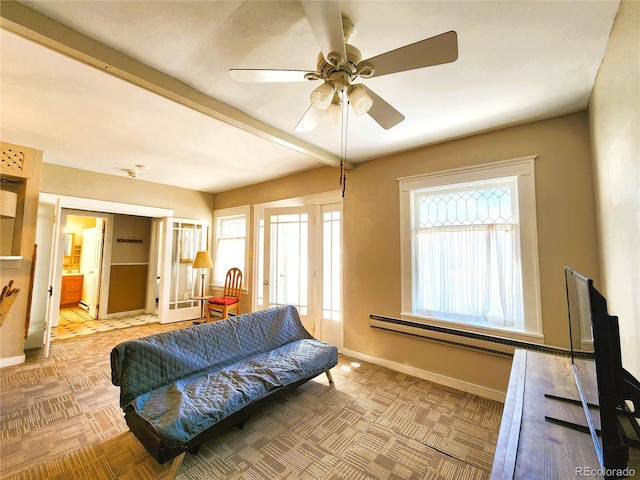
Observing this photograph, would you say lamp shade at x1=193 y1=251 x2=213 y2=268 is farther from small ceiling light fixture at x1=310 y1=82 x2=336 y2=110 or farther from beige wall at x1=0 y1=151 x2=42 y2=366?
small ceiling light fixture at x1=310 y1=82 x2=336 y2=110

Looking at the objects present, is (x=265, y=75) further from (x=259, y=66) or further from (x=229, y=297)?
(x=229, y=297)

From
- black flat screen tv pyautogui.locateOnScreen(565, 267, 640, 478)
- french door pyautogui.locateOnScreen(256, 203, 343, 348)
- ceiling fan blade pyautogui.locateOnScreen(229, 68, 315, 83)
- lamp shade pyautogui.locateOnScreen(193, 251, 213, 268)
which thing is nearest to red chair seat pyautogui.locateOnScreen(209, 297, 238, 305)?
lamp shade pyautogui.locateOnScreen(193, 251, 213, 268)

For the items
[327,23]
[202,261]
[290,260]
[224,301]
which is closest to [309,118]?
[327,23]

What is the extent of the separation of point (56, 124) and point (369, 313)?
3886 millimetres

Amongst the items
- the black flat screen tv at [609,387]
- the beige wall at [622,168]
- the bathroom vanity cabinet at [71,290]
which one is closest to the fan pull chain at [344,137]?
the beige wall at [622,168]

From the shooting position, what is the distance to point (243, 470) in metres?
1.68

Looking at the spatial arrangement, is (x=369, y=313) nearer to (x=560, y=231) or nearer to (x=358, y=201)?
(x=358, y=201)

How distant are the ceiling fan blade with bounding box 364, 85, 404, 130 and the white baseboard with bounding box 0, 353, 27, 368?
4.67 meters

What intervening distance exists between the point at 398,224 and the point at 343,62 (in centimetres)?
212

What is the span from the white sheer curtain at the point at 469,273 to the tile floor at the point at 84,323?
504cm

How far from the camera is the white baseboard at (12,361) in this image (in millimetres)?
3055

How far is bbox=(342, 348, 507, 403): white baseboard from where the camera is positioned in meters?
2.54

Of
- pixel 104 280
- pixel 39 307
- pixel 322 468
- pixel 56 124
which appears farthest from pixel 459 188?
pixel 104 280

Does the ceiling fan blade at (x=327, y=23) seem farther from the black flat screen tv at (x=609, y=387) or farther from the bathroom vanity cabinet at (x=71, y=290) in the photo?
the bathroom vanity cabinet at (x=71, y=290)
